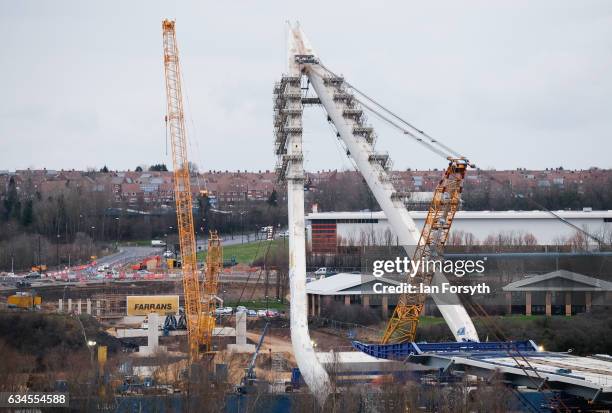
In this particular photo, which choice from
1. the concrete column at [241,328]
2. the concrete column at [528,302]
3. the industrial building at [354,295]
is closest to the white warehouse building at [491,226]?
the industrial building at [354,295]

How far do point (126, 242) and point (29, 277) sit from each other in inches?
947

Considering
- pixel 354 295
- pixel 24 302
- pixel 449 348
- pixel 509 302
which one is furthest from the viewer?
pixel 24 302

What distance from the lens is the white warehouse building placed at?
247ft

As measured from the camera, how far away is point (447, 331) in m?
48.2

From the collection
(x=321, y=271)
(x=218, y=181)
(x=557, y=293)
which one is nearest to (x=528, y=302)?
(x=557, y=293)

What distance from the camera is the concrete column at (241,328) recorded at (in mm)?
51656

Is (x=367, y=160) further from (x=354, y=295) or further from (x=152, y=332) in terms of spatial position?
(x=354, y=295)

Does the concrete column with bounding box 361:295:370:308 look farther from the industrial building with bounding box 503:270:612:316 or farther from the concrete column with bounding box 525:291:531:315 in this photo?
the concrete column with bounding box 525:291:531:315

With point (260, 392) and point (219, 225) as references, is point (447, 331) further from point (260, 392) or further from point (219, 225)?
point (219, 225)

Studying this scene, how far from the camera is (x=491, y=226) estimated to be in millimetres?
76250

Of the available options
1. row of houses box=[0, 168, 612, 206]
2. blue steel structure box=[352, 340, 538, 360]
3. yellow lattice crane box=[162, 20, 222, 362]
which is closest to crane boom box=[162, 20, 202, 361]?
yellow lattice crane box=[162, 20, 222, 362]

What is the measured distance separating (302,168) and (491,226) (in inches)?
1658

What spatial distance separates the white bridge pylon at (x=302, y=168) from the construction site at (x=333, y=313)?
51 millimetres

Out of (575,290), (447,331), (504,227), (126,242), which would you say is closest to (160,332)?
(447,331)
